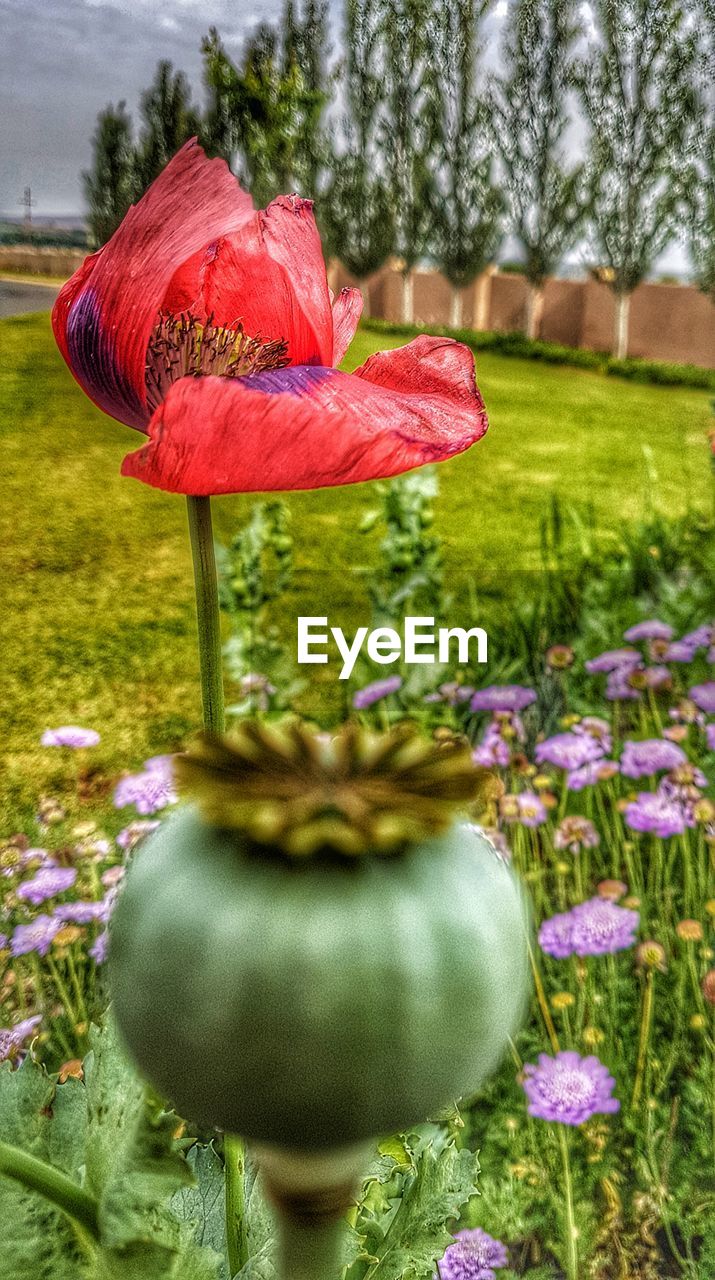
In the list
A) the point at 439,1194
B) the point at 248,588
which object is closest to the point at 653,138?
the point at 248,588

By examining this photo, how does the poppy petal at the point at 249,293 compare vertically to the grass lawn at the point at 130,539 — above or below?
above

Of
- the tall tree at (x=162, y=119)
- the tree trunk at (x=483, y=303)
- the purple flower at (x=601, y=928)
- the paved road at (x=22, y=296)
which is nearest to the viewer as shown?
the purple flower at (x=601, y=928)

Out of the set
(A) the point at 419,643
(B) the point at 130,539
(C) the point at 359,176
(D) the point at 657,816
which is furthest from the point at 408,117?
(D) the point at 657,816

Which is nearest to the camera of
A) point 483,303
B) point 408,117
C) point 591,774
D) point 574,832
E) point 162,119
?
point 574,832

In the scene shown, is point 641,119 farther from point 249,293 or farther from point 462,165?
point 249,293

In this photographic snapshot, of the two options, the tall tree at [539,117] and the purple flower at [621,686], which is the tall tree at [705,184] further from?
the purple flower at [621,686]

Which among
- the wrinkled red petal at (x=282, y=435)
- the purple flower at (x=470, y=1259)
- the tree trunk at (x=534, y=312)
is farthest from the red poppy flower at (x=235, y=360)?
the tree trunk at (x=534, y=312)
